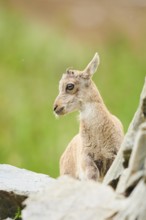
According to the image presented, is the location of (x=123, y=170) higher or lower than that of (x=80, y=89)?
lower

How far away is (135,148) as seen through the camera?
17.0ft

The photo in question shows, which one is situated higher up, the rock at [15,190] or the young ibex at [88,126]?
the young ibex at [88,126]

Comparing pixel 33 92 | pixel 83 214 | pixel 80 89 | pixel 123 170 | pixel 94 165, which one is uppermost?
pixel 33 92

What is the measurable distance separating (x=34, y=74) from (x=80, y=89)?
8593mm

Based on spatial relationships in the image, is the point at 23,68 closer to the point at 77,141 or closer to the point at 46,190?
the point at 77,141

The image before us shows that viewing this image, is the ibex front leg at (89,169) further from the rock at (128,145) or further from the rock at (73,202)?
the rock at (73,202)

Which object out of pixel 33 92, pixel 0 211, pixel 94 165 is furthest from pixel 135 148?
pixel 33 92

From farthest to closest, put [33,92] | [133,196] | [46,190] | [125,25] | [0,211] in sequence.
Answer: [33,92], [125,25], [0,211], [46,190], [133,196]

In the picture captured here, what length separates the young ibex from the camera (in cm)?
751

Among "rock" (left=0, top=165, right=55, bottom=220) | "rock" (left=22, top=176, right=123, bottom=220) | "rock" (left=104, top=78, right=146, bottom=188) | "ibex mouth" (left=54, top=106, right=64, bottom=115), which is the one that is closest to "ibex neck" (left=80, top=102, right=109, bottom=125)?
"ibex mouth" (left=54, top=106, right=64, bottom=115)

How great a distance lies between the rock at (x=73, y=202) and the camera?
509 cm

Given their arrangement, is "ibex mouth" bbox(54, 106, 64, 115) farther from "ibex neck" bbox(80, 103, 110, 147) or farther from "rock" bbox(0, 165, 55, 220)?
"rock" bbox(0, 165, 55, 220)

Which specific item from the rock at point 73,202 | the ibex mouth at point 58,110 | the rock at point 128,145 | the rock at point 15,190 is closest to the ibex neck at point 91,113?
the ibex mouth at point 58,110

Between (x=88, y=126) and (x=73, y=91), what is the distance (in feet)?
0.87
